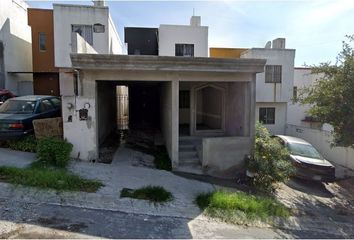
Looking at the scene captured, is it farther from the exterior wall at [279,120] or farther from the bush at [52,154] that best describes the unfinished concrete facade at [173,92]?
the exterior wall at [279,120]

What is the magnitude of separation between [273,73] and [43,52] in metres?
15.9

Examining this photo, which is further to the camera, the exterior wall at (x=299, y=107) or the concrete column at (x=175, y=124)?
the exterior wall at (x=299, y=107)

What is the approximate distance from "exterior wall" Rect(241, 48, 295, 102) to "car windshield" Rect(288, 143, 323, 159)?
768cm

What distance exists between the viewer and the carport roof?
743 centimetres

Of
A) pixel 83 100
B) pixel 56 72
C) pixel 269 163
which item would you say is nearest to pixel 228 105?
pixel 269 163

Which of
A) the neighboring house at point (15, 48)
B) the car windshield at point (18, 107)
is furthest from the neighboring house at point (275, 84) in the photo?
the neighboring house at point (15, 48)

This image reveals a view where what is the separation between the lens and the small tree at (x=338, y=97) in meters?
7.72

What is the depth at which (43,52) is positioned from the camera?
17.8 m

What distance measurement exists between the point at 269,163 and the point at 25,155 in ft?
24.3

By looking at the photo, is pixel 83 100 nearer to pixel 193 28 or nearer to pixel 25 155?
pixel 25 155

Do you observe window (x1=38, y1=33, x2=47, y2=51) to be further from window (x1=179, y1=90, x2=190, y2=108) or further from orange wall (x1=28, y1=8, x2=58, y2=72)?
window (x1=179, y1=90, x2=190, y2=108)

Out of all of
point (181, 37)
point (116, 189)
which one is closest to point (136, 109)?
point (181, 37)

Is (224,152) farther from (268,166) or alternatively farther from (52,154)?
(52,154)

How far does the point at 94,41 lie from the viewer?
52.4 feet
